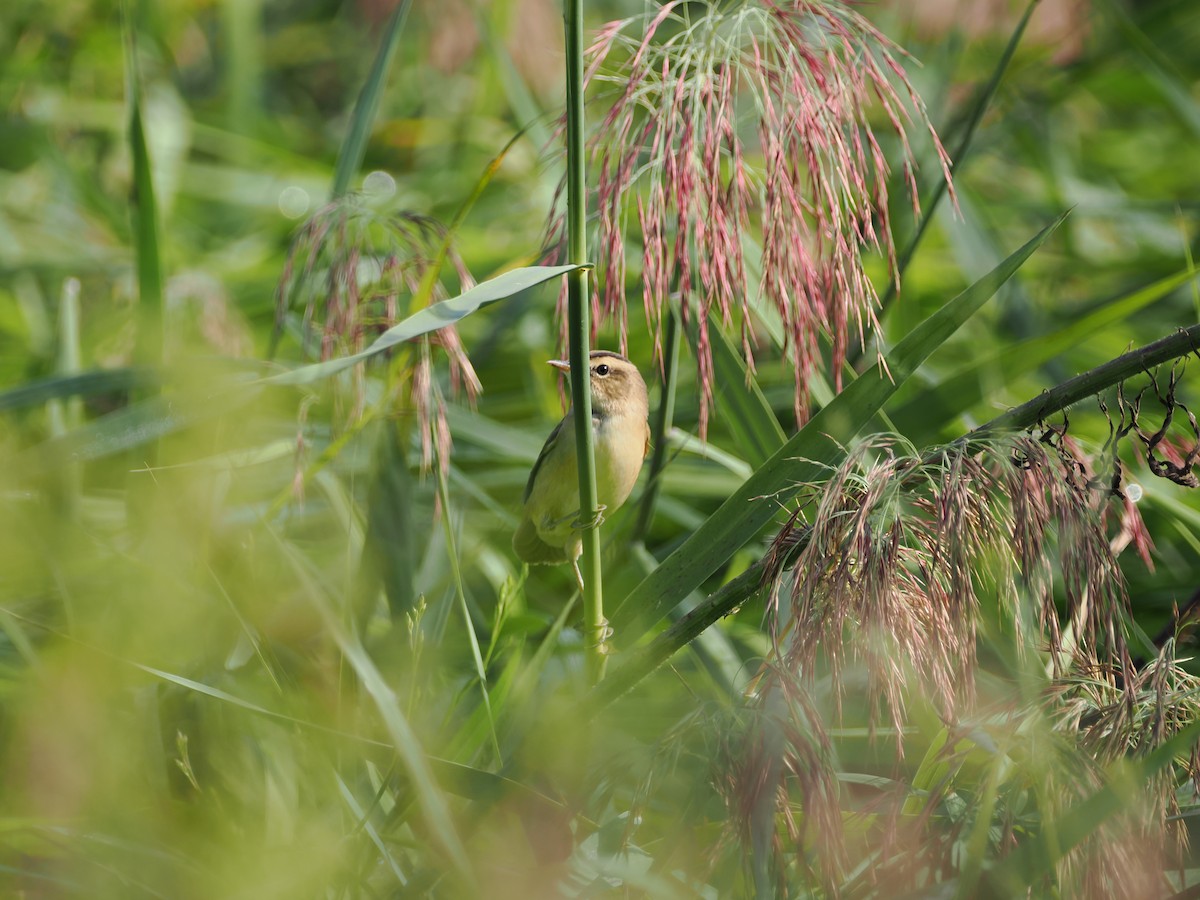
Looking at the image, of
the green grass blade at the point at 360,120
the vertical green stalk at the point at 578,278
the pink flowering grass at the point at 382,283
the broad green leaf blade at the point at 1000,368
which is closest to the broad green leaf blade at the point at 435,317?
the vertical green stalk at the point at 578,278

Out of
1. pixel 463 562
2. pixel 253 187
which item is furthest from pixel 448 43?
pixel 463 562

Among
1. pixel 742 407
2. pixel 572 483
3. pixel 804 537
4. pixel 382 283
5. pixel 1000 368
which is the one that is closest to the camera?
pixel 804 537

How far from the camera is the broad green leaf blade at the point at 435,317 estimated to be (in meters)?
0.98

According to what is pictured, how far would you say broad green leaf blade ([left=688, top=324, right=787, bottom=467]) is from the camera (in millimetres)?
1619

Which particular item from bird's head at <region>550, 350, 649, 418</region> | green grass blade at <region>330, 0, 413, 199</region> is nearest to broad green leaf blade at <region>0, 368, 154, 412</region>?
green grass blade at <region>330, 0, 413, 199</region>

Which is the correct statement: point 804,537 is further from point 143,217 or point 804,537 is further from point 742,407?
point 143,217

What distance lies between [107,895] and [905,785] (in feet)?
2.45

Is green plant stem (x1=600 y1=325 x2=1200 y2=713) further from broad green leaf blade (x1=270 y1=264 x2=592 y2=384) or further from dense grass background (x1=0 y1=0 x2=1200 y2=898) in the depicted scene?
broad green leaf blade (x1=270 y1=264 x2=592 y2=384)

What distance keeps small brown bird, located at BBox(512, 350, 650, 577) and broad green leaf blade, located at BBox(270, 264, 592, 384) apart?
0.66 metres

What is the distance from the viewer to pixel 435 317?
1.10m

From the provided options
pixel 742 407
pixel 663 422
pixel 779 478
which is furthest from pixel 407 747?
pixel 742 407

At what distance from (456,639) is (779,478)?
61 centimetres

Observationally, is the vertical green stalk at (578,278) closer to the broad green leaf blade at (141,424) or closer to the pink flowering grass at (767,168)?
the pink flowering grass at (767,168)

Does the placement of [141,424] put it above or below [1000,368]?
above
